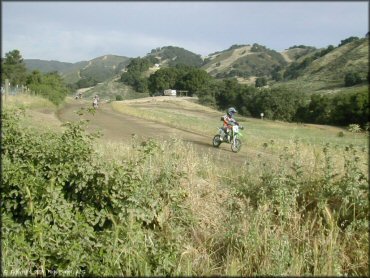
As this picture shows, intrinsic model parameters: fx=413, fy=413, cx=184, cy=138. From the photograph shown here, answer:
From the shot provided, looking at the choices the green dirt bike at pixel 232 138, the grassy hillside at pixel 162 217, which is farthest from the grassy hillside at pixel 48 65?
the grassy hillside at pixel 162 217

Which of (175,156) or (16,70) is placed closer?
(175,156)

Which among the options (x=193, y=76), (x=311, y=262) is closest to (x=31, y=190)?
(x=311, y=262)

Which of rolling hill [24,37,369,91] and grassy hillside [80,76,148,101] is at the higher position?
rolling hill [24,37,369,91]

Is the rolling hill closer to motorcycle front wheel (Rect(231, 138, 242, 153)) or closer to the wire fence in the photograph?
the wire fence

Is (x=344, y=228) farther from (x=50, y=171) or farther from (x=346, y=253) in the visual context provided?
(x=50, y=171)

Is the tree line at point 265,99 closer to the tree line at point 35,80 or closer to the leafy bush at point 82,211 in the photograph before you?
the tree line at point 35,80

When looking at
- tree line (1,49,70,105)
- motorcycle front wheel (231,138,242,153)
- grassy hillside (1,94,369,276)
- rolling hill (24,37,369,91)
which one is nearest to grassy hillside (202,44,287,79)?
rolling hill (24,37,369,91)

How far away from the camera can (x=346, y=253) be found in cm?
493

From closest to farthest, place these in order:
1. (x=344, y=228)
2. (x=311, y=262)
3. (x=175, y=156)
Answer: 1. (x=311, y=262)
2. (x=344, y=228)
3. (x=175, y=156)

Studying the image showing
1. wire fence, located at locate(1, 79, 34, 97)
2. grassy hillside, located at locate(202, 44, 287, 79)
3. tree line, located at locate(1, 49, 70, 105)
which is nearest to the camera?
wire fence, located at locate(1, 79, 34, 97)

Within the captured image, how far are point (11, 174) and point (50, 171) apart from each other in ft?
1.80

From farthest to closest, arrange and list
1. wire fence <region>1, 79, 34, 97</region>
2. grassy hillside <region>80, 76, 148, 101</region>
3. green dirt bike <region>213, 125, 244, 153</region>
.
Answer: grassy hillside <region>80, 76, 148, 101</region> < wire fence <region>1, 79, 34, 97</region> < green dirt bike <region>213, 125, 244, 153</region>

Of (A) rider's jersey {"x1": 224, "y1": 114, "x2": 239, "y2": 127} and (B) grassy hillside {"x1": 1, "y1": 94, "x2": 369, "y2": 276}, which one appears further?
(A) rider's jersey {"x1": 224, "y1": 114, "x2": 239, "y2": 127}

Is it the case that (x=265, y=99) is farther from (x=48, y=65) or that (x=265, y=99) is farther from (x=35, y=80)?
(x=48, y=65)
